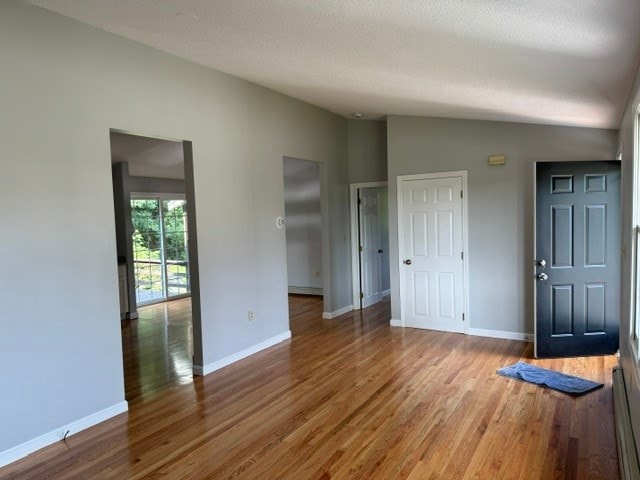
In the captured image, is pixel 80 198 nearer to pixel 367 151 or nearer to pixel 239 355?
pixel 239 355

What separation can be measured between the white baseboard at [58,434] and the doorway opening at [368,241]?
403 cm

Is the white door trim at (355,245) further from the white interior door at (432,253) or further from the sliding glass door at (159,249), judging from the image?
the sliding glass door at (159,249)

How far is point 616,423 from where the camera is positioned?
2896mm

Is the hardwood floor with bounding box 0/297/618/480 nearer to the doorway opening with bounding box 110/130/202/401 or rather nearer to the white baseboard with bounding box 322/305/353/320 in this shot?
the doorway opening with bounding box 110/130/202/401

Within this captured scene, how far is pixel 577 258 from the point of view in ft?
13.9

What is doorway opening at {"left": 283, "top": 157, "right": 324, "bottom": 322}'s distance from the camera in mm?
8172

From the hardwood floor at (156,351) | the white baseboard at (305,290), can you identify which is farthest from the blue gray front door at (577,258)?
the white baseboard at (305,290)

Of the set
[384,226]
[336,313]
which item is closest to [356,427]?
[336,313]

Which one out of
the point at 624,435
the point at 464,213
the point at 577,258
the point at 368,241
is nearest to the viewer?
the point at 624,435

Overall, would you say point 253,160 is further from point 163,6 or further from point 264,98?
point 163,6

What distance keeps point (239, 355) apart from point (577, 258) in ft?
11.4

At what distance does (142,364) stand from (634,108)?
4.64 metres

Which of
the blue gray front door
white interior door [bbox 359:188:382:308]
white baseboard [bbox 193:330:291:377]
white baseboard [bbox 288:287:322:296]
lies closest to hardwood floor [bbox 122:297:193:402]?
white baseboard [bbox 193:330:291:377]

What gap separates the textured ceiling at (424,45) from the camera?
201 cm
